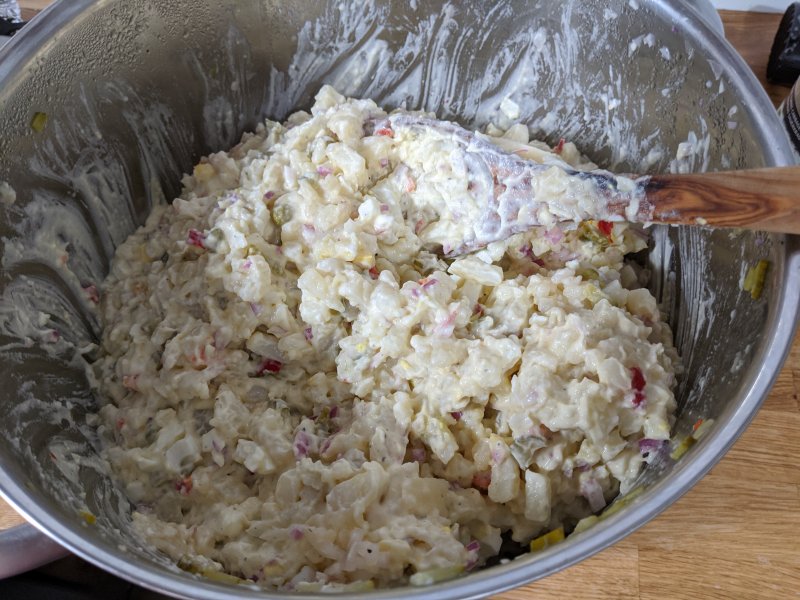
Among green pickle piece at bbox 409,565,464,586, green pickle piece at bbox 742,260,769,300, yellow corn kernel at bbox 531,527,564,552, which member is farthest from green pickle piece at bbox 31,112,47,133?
green pickle piece at bbox 742,260,769,300

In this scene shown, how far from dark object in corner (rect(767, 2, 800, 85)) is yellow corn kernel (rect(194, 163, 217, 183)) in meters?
1.80

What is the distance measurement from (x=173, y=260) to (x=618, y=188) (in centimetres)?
118

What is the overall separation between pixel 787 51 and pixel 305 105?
60.3 inches

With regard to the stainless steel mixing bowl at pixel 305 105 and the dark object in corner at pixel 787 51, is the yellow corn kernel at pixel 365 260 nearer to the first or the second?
the stainless steel mixing bowl at pixel 305 105

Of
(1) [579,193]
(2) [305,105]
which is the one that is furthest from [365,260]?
(2) [305,105]

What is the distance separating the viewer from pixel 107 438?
1627 mm

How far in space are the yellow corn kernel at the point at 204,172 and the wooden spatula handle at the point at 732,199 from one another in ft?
4.02

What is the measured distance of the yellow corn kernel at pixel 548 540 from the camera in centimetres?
136

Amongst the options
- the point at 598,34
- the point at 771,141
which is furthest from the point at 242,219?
the point at 771,141

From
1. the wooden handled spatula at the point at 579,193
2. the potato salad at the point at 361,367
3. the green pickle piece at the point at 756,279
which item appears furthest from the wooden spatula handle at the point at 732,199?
the potato salad at the point at 361,367

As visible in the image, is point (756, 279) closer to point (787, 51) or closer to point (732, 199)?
point (732, 199)

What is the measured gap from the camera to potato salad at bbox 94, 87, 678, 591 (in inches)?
56.0

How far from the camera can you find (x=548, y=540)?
136cm

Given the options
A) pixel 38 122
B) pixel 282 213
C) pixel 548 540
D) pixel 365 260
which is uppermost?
pixel 38 122
